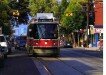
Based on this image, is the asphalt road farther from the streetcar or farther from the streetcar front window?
the streetcar front window

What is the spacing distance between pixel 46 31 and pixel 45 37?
0.57m

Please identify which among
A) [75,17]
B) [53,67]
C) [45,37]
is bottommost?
[53,67]

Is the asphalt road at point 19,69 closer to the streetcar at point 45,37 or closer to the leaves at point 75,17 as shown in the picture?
the streetcar at point 45,37

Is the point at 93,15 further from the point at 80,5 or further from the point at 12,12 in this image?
the point at 12,12

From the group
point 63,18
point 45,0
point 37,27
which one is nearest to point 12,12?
point 37,27

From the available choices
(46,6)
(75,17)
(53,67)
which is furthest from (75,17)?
(53,67)

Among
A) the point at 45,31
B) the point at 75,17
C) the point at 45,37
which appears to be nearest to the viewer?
the point at 45,31

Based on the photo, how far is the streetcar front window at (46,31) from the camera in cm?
3650

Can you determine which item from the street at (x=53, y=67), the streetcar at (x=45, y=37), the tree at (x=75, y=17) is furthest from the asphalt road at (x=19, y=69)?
the tree at (x=75, y=17)

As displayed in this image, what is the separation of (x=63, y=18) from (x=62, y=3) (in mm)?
10291

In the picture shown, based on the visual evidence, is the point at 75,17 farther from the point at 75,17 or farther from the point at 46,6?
the point at 46,6

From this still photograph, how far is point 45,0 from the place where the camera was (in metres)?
108

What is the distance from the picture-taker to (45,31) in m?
36.5

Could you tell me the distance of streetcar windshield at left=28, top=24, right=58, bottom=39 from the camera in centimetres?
3650
